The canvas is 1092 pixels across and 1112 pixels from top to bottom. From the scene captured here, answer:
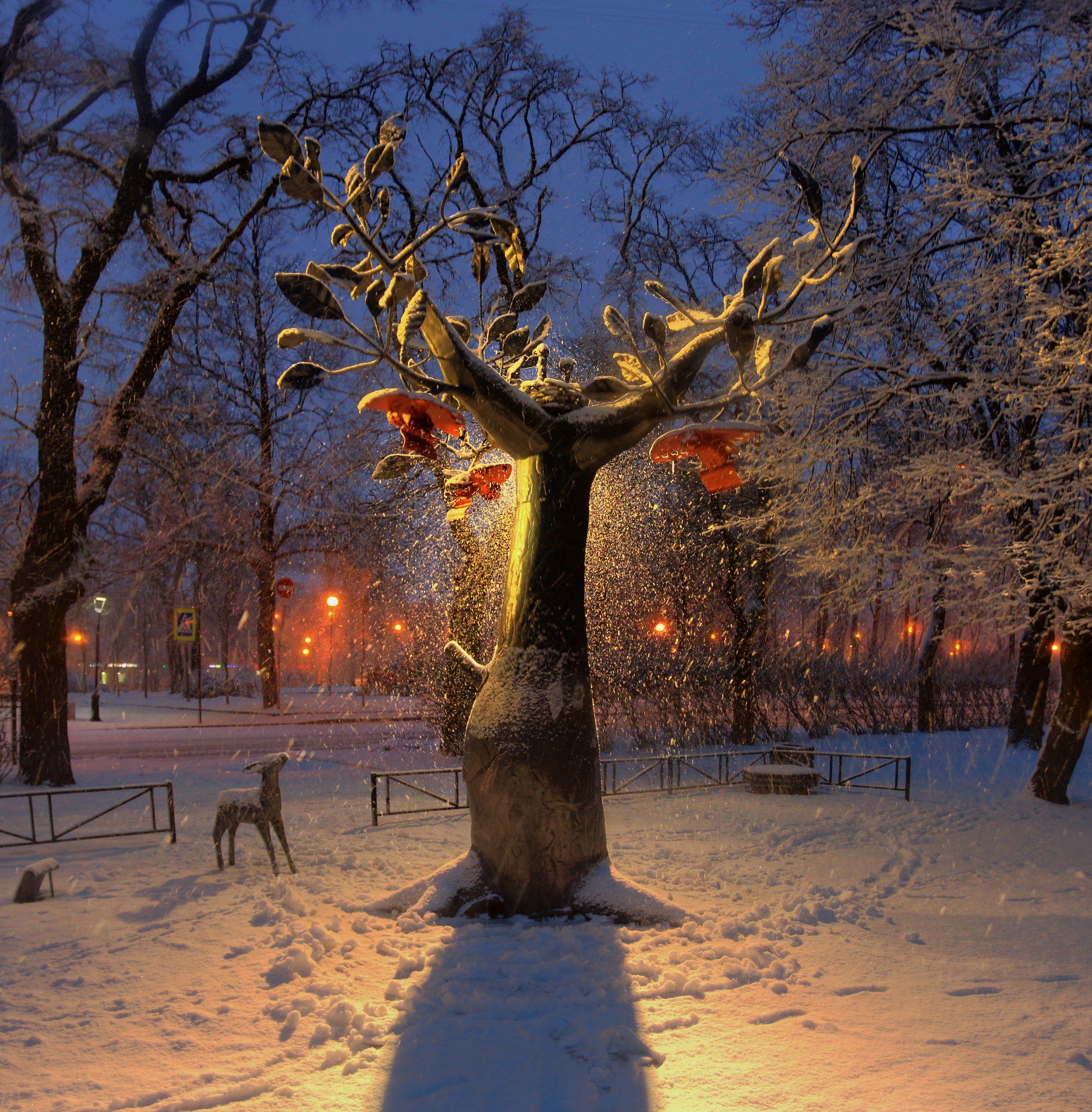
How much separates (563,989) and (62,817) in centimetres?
900

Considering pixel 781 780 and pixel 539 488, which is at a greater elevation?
pixel 539 488

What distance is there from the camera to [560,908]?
5664 mm

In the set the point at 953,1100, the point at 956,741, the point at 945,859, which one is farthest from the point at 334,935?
the point at 956,741

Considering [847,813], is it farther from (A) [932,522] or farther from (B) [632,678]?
(B) [632,678]

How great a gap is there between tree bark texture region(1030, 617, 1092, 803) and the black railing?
1098cm

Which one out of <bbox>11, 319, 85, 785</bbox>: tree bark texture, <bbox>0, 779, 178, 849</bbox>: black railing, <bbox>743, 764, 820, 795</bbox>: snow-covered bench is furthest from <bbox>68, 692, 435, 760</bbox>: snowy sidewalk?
<bbox>743, 764, 820, 795</bbox>: snow-covered bench

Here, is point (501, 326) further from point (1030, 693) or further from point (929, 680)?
point (929, 680)

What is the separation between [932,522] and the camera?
13406mm

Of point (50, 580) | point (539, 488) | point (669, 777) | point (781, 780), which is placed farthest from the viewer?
point (50, 580)

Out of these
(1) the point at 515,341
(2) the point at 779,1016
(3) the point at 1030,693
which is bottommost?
(2) the point at 779,1016

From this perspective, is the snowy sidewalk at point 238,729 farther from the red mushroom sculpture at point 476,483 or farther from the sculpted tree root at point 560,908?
the red mushroom sculpture at point 476,483

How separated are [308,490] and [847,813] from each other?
13177mm

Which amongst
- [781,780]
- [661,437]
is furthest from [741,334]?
[781,780]

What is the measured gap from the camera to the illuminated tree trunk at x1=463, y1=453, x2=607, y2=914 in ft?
18.6
